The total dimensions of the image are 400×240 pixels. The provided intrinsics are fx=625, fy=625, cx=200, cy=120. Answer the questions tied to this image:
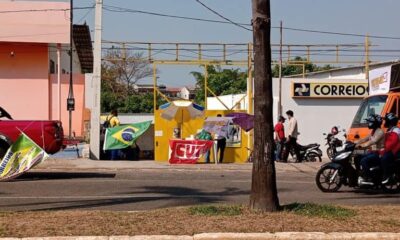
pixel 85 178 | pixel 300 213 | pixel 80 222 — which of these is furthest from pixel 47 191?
pixel 300 213

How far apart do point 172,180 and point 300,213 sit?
7009 millimetres

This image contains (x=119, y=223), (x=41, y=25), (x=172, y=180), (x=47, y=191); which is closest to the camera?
(x=119, y=223)

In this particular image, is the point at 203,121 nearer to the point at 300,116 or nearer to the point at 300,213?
the point at 300,116

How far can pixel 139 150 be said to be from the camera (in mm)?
23125

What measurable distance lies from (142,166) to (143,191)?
259 inches

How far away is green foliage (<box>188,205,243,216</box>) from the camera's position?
905 cm

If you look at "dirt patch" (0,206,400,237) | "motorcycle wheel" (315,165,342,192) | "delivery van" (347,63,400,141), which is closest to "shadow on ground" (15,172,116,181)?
"motorcycle wheel" (315,165,342,192)

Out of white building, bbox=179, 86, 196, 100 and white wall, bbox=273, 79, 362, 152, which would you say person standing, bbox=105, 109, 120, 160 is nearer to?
white wall, bbox=273, 79, 362, 152

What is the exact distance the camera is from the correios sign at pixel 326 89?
84.6 ft

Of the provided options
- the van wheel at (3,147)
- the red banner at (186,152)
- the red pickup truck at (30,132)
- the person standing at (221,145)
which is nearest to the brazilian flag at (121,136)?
the red banner at (186,152)

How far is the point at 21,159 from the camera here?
1047cm

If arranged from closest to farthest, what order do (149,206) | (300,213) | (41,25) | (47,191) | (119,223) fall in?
(119,223)
(300,213)
(149,206)
(47,191)
(41,25)

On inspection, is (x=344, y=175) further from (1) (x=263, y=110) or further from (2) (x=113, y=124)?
(2) (x=113, y=124)

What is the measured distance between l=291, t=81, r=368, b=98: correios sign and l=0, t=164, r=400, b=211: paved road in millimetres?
8493
